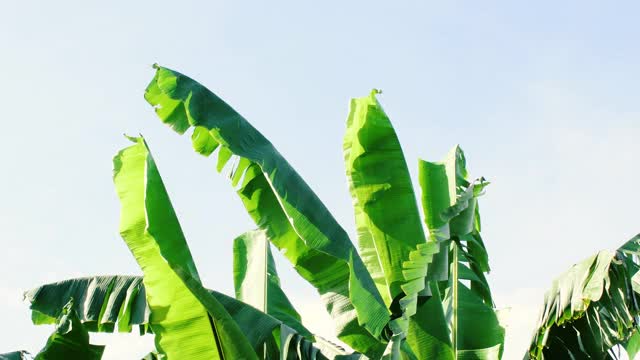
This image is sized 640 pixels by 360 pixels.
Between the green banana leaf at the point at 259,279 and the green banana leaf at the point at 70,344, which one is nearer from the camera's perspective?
the green banana leaf at the point at 70,344

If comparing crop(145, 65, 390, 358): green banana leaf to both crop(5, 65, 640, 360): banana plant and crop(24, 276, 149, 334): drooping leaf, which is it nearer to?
crop(5, 65, 640, 360): banana plant

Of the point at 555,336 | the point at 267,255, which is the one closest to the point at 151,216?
the point at 267,255

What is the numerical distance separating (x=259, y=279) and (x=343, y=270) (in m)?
1.66

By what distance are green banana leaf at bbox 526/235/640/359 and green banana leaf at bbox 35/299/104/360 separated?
9.60 feet

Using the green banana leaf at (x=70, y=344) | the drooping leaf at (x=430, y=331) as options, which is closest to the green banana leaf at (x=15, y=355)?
the green banana leaf at (x=70, y=344)

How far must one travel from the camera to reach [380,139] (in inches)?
234

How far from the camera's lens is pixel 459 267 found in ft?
19.2

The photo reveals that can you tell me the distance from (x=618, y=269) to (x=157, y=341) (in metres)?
2.89

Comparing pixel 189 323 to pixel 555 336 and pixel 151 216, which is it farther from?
pixel 555 336

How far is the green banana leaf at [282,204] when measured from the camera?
5395 millimetres

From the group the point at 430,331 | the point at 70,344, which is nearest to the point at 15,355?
the point at 70,344

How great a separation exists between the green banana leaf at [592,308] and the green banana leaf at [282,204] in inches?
41.0

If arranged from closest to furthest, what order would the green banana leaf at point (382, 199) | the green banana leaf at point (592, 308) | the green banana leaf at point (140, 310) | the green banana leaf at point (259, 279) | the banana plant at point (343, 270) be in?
the green banana leaf at point (592, 308)
the banana plant at point (343, 270)
the green banana leaf at point (140, 310)
the green banana leaf at point (382, 199)
the green banana leaf at point (259, 279)

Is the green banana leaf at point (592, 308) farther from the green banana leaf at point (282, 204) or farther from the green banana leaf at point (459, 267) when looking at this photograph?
the green banana leaf at point (282, 204)
